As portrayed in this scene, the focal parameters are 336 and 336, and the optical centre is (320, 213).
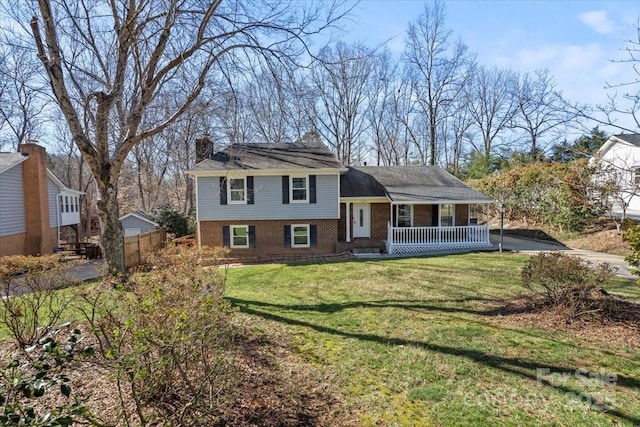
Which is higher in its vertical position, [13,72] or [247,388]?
[13,72]

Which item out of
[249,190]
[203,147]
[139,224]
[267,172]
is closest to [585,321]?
[267,172]

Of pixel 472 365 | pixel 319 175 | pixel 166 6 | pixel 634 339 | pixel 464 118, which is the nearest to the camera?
pixel 472 365

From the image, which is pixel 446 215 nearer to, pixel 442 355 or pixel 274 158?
pixel 274 158

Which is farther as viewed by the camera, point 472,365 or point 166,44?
point 166,44

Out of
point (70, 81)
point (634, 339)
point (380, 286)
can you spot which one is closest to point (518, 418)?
point (634, 339)

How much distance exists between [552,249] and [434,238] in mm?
4968

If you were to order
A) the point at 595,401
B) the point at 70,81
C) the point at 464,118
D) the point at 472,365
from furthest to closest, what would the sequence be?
1. the point at 464,118
2. the point at 70,81
3. the point at 472,365
4. the point at 595,401

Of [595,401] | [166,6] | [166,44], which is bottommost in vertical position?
[595,401]

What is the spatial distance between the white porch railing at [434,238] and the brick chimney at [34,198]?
18892 millimetres

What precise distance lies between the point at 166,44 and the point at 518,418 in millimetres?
10005

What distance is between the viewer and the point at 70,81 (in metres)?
8.92

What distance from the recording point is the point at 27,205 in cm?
1823

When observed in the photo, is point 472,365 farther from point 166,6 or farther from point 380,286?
point 166,6

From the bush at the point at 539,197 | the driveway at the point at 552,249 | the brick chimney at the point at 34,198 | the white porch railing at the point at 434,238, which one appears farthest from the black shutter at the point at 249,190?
the bush at the point at 539,197
